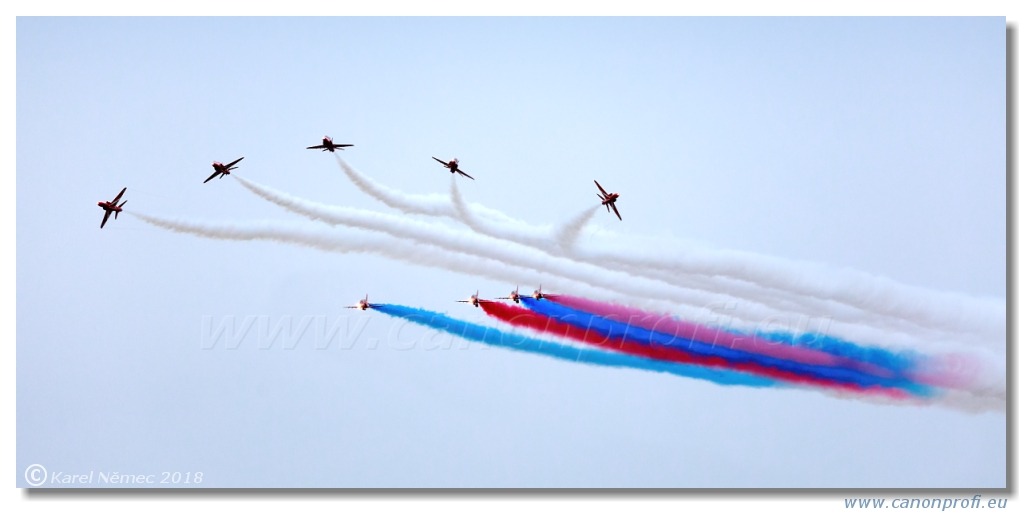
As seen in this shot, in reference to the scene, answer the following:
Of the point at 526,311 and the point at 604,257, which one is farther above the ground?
the point at 604,257

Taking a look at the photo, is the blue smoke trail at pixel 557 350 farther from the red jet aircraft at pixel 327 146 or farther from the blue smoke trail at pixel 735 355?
the red jet aircraft at pixel 327 146

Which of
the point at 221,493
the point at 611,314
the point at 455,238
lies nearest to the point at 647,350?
the point at 611,314

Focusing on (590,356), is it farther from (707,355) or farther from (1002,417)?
(1002,417)

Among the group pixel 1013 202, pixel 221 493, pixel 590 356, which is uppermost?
pixel 1013 202

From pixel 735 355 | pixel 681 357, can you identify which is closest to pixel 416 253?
pixel 681 357

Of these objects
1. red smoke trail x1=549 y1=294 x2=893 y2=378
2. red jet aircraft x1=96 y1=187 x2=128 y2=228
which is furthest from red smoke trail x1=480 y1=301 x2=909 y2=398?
red jet aircraft x1=96 y1=187 x2=128 y2=228

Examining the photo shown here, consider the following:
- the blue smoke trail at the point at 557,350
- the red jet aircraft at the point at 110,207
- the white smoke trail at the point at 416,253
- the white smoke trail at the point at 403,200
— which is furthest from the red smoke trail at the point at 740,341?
the red jet aircraft at the point at 110,207

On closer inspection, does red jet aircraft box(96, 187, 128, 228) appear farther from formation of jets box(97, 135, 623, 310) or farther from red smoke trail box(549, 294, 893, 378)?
red smoke trail box(549, 294, 893, 378)
